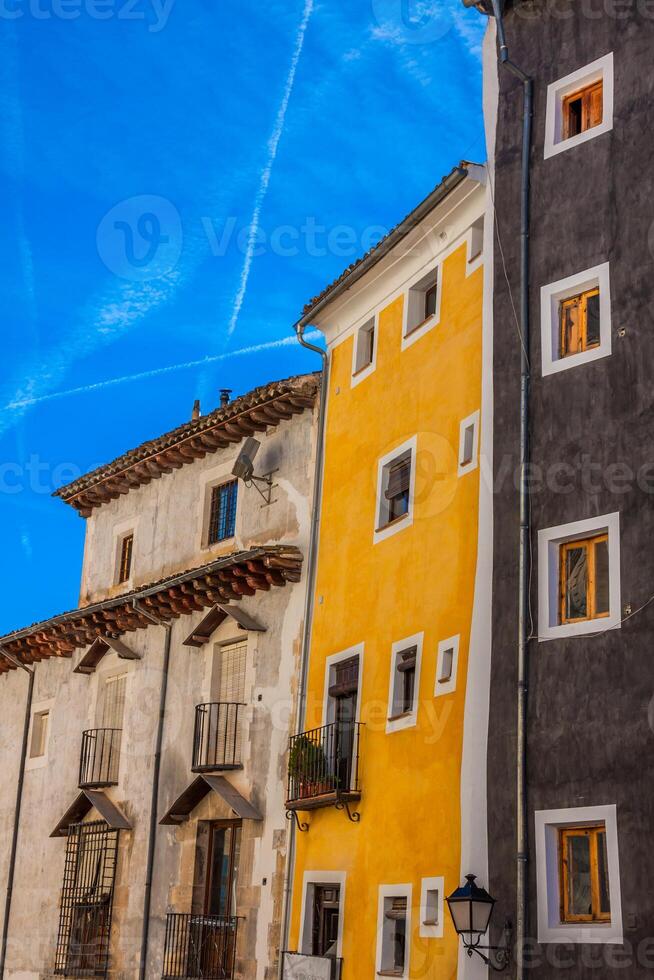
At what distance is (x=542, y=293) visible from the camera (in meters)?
18.7

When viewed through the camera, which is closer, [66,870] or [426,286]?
[426,286]

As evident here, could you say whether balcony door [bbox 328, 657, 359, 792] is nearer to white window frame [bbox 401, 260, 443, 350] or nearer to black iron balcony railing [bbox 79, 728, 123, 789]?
white window frame [bbox 401, 260, 443, 350]

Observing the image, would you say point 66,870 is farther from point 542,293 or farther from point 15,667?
point 542,293

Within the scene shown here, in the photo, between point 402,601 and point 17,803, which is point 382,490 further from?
point 17,803

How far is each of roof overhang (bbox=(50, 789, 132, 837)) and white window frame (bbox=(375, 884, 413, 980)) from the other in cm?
872

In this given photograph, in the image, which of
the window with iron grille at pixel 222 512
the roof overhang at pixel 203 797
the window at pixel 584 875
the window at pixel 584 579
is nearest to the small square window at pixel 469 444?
the window at pixel 584 579

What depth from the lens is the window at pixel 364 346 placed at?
24.2 meters

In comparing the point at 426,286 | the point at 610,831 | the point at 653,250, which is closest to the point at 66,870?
the point at 426,286

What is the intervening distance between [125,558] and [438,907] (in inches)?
599

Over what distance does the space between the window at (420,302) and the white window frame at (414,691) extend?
5014mm

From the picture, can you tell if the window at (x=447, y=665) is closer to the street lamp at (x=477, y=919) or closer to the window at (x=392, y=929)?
the window at (x=392, y=929)

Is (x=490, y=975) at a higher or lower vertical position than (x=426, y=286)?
lower

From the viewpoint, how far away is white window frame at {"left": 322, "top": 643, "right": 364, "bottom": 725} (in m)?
21.5

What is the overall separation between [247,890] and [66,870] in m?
6.61
